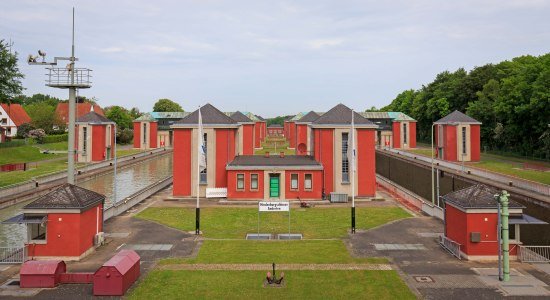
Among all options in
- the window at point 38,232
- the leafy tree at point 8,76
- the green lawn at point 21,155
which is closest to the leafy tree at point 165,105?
the green lawn at point 21,155

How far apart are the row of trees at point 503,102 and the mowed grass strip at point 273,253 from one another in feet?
139

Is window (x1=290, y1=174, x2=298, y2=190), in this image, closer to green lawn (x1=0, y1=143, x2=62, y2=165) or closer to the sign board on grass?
the sign board on grass

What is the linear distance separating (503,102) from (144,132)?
85.9 m

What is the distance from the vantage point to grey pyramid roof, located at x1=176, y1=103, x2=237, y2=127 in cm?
4400

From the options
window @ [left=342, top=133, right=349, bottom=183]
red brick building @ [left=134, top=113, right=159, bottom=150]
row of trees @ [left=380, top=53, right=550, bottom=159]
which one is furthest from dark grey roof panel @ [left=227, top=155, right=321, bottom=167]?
red brick building @ [left=134, top=113, right=159, bottom=150]

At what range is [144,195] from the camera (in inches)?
1705

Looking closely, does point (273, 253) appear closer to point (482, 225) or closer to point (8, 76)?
point (482, 225)

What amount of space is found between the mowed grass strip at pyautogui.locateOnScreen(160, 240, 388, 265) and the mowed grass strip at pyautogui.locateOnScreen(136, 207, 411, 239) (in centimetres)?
216

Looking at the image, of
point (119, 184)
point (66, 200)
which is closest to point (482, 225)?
point (66, 200)

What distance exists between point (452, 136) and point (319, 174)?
37.4m

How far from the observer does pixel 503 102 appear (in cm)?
6869

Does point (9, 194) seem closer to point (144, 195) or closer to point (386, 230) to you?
point (144, 195)

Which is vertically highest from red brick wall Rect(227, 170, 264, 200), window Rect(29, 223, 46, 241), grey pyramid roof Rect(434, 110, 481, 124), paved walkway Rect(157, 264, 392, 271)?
grey pyramid roof Rect(434, 110, 481, 124)

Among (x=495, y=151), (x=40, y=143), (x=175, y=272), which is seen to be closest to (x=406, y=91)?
(x=495, y=151)
